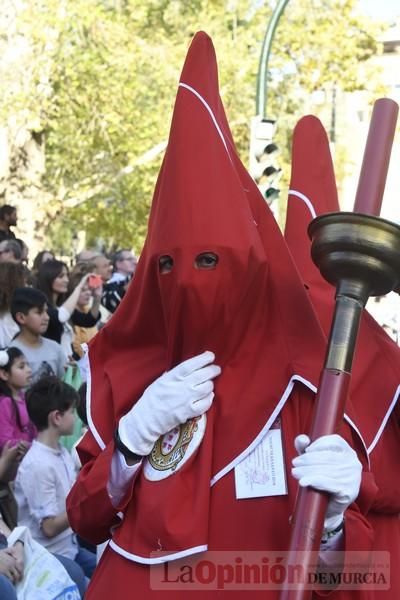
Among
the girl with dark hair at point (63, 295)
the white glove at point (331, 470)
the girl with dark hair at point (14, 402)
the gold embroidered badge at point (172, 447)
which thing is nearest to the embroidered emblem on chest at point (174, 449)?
the gold embroidered badge at point (172, 447)

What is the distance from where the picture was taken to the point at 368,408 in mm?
2764

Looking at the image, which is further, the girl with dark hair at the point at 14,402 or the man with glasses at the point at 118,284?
the man with glasses at the point at 118,284

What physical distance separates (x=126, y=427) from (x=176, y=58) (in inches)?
585

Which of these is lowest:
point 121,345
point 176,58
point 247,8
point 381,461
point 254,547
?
point 254,547

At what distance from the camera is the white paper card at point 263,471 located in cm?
Result: 257

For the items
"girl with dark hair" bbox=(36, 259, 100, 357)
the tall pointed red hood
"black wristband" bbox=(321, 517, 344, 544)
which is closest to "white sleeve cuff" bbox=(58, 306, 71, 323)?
"girl with dark hair" bbox=(36, 259, 100, 357)

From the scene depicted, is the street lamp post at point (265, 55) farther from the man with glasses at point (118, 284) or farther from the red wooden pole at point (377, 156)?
the red wooden pole at point (377, 156)

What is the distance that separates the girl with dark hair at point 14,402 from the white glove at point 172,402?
246 cm

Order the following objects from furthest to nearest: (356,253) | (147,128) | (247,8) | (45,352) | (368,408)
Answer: (247,8) < (147,128) < (45,352) < (368,408) < (356,253)

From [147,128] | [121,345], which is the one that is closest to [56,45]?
[147,128]

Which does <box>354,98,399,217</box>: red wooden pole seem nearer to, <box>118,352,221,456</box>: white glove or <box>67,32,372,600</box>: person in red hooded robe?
<box>67,32,372,600</box>: person in red hooded robe

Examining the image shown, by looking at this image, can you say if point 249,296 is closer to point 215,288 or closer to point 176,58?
point 215,288

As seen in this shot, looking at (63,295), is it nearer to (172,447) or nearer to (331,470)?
(172,447)

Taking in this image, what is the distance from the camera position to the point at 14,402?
536 cm
